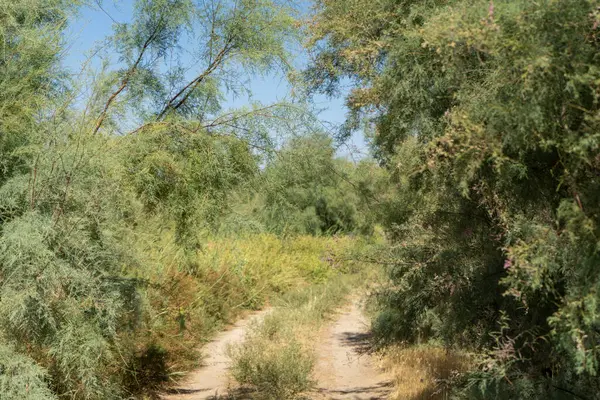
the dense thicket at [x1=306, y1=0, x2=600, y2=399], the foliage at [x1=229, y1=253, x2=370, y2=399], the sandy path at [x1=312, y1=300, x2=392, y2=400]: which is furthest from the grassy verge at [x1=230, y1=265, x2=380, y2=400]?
the dense thicket at [x1=306, y1=0, x2=600, y2=399]

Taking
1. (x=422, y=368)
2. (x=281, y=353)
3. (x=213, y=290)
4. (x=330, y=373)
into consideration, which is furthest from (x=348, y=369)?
(x=213, y=290)

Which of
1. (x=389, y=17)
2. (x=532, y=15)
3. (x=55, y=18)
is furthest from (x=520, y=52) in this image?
(x=55, y=18)

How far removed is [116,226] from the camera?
6742mm

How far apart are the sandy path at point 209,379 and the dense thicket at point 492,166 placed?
3062mm

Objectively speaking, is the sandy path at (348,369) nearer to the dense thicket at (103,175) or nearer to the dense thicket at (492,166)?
the dense thicket at (492,166)

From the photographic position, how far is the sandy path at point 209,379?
10.8 meters

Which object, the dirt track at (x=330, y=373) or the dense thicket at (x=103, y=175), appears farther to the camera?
the dirt track at (x=330, y=373)

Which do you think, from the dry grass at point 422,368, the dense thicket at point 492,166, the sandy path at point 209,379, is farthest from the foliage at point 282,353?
the dense thicket at point 492,166

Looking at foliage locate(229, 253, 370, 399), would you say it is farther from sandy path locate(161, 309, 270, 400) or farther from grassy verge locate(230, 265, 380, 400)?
sandy path locate(161, 309, 270, 400)

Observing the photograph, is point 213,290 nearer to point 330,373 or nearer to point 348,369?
point 348,369

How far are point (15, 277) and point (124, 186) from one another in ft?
4.62

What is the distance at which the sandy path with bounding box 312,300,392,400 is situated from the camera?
35.3ft

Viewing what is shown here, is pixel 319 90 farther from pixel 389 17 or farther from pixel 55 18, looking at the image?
pixel 55 18

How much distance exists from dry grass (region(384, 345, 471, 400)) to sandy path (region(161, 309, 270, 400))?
8.63 ft
